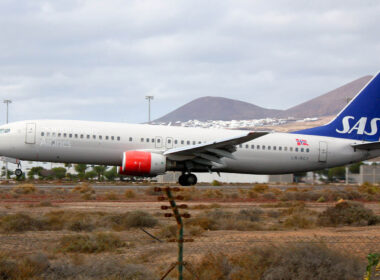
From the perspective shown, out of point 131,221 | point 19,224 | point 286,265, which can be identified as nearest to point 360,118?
point 131,221

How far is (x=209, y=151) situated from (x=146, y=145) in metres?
3.52

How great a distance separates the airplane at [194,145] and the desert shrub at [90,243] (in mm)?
16085

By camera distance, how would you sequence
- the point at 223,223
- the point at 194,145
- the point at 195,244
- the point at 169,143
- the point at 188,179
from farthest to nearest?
the point at 188,179 < the point at 169,143 < the point at 194,145 < the point at 223,223 < the point at 195,244

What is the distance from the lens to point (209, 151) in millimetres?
29875

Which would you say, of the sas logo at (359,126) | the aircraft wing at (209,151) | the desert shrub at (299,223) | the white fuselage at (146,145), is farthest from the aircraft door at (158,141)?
the desert shrub at (299,223)

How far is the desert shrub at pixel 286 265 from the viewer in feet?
28.1

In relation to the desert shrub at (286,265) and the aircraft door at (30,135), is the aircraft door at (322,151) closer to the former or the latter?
the aircraft door at (30,135)

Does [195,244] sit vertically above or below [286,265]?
below

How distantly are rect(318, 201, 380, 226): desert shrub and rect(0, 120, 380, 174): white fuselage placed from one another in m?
13.3

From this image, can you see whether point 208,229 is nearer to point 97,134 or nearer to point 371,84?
point 97,134

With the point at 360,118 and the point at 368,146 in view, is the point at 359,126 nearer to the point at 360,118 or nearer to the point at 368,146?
the point at 360,118

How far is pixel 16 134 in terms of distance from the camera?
29922 millimetres

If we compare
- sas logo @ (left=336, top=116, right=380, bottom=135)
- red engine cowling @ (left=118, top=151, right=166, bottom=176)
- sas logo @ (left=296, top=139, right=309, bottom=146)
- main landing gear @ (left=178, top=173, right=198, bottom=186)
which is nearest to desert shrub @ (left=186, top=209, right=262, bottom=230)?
red engine cowling @ (left=118, top=151, right=166, bottom=176)

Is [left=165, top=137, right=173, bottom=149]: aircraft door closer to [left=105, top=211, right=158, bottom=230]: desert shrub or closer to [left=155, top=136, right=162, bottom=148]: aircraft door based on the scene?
[left=155, top=136, right=162, bottom=148]: aircraft door
